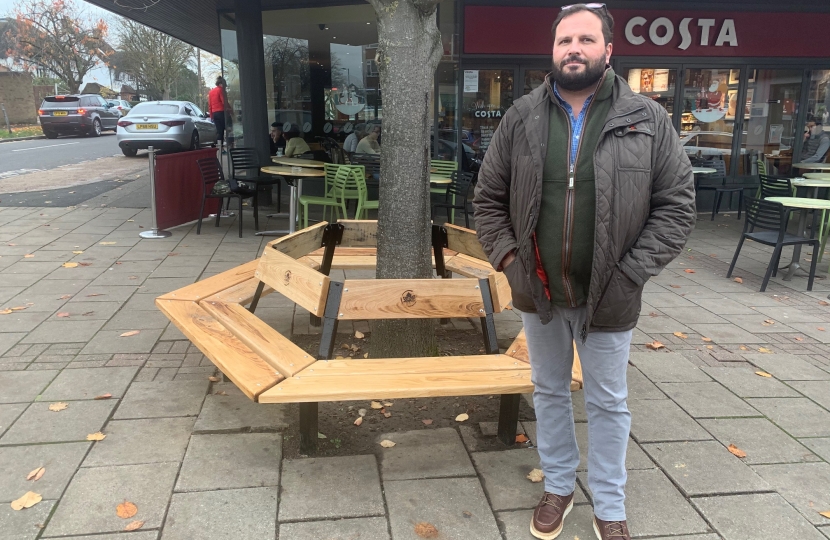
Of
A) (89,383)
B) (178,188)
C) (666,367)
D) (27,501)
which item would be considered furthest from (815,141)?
(27,501)

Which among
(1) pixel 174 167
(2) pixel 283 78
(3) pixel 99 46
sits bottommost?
(1) pixel 174 167

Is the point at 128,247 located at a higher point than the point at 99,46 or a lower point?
lower

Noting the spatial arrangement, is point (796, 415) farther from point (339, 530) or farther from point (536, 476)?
point (339, 530)

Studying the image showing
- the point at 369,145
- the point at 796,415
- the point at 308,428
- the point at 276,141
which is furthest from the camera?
the point at 276,141

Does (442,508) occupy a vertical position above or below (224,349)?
below

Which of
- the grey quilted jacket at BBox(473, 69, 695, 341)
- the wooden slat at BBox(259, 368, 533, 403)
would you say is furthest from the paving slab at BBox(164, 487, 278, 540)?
the grey quilted jacket at BBox(473, 69, 695, 341)

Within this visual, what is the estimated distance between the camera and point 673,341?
15.0 ft

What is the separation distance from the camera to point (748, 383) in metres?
3.84

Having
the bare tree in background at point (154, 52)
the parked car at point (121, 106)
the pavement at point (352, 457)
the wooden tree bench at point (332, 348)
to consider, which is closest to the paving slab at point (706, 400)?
the pavement at point (352, 457)

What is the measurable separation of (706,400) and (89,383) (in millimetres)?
3476

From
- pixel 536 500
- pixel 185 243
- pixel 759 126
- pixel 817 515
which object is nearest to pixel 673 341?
pixel 817 515

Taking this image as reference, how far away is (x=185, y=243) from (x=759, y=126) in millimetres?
9439

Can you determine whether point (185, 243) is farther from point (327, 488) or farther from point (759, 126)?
point (759, 126)

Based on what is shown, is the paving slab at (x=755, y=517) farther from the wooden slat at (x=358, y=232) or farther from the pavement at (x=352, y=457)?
the wooden slat at (x=358, y=232)
